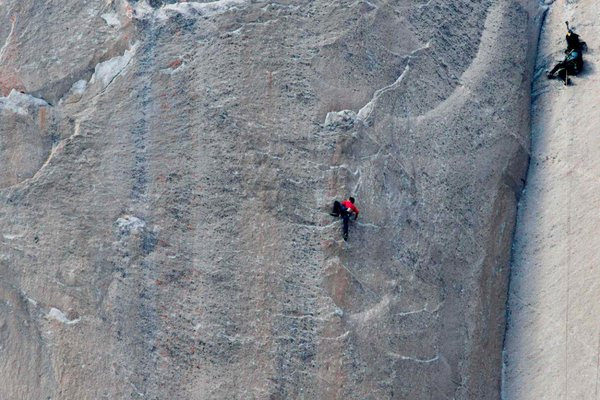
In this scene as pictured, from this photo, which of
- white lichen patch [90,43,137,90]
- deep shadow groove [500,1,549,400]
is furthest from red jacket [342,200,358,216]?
white lichen patch [90,43,137,90]

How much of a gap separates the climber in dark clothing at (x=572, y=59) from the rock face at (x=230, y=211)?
9.57 ft

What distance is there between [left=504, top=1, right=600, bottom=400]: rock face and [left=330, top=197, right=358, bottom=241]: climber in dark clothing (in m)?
3.78

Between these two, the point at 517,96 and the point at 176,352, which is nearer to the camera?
the point at 176,352

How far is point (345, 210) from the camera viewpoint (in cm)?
1295

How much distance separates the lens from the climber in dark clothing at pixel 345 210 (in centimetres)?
1293

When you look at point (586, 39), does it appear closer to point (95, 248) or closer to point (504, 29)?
point (504, 29)

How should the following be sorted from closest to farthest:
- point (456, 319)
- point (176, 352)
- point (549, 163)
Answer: point (176, 352) < point (456, 319) < point (549, 163)

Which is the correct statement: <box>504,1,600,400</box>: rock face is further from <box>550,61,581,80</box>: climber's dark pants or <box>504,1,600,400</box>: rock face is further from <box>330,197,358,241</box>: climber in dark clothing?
<box>330,197,358,241</box>: climber in dark clothing

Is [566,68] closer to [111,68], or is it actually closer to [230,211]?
[230,211]

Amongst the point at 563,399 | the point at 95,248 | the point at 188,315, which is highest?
the point at 95,248

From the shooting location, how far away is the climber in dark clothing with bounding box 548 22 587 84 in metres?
15.2

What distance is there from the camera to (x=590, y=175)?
14.6 m

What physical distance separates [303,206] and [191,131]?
2351 mm

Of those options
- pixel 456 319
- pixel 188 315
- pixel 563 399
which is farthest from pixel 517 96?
pixel 188 315
